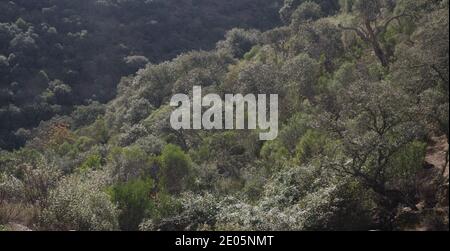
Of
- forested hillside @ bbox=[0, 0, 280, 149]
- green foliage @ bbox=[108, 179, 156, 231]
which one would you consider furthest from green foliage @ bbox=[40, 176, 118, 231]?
forested hillside @ bbox=[0, 0, 280, 149]

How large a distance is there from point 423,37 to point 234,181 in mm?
13304

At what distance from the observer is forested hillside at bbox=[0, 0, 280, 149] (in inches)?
2692

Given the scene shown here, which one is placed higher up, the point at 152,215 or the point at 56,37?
the point at 56,37

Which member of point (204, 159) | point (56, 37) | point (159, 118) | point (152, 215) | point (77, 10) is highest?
point (77, 10)

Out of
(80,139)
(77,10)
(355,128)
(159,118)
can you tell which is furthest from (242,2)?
(355,128)

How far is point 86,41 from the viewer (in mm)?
78812

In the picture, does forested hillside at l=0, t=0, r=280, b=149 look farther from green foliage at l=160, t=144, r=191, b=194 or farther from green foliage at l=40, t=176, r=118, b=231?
green foliage at l=40, t=176, r=118, b=231

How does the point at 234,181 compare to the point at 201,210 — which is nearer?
the point at 201,210

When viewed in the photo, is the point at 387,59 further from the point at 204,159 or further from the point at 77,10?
Result: the point at 77,10

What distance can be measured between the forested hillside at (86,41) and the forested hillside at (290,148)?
7.85 metres

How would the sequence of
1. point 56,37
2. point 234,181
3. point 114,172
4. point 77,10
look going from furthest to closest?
point 77,10
point 56,37
point 114,172
point 234,181

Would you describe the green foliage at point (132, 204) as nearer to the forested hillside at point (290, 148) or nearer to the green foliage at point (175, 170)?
the forested hillside at point (290, 148)

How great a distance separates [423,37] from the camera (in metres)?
20.6

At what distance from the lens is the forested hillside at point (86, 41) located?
68375mm
